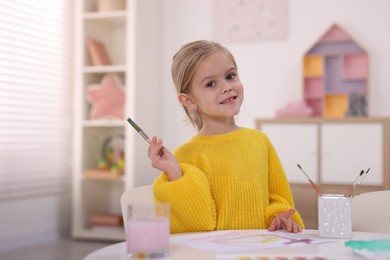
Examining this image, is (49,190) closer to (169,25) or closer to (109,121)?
(109,121)

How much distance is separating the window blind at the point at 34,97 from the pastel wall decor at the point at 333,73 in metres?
1.72

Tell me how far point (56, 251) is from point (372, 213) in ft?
7.61

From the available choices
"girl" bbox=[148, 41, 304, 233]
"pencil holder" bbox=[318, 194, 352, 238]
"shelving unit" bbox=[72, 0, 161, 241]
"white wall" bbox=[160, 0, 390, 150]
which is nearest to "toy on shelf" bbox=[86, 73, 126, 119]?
"shelving unit" bbox=[72, 0, 161, 241]

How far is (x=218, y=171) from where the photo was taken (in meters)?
1.30

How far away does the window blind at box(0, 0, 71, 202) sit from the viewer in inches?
128

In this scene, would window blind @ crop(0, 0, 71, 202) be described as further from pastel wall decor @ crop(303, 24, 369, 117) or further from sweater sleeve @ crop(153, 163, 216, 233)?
sweater sleeve @ crop(153, 163, 216, 233)

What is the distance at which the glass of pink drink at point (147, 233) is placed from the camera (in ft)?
2.62

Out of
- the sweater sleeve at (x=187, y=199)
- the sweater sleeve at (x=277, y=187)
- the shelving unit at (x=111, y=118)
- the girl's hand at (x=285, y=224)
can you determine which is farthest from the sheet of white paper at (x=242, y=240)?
the shelving unit at (x=111, y=118)

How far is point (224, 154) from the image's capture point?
1.32 meters

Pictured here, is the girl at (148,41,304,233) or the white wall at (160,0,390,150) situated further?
the white wall at (160,0,390,150)

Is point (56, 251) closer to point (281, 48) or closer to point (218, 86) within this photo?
point (281, 48)

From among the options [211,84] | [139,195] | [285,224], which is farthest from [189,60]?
[285,224]

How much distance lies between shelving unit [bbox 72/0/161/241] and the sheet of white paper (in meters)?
2.59

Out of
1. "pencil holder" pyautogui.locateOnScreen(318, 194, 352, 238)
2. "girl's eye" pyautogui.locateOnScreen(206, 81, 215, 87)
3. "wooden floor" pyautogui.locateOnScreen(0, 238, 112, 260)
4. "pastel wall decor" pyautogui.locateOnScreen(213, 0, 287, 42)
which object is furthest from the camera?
"pastel wall decor" pyautogui.locateOnScreen(213, 0, 287, 42)
